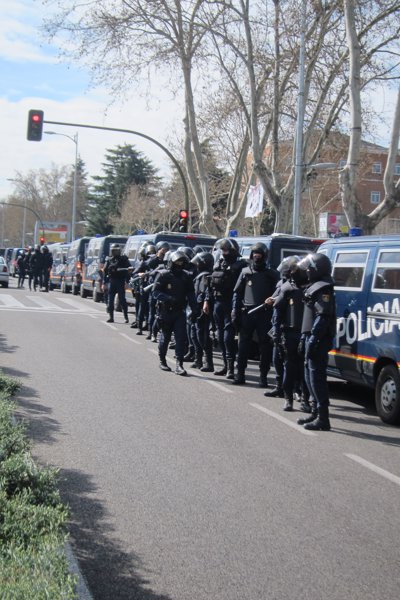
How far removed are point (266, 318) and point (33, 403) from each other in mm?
3751

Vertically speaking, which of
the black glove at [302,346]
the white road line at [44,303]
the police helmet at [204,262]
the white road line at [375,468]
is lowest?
the white road line at [375,468]

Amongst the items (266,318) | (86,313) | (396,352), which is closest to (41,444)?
(396,352)

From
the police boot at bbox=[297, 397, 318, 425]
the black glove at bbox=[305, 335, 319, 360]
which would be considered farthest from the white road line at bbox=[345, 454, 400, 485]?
the black glove at bbox=[305, 335, 319, 360]

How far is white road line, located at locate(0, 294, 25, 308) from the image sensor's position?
80.2 ft

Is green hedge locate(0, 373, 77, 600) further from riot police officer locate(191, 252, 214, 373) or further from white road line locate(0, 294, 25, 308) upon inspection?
white road line locate(0, 294, 25, 308)

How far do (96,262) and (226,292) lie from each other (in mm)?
16699

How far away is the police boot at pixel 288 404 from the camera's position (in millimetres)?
9695

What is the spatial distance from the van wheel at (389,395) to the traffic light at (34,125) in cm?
2075

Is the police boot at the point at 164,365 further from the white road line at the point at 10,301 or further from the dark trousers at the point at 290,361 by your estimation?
the white road line at the point at 10,301

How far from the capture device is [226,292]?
1235 cm

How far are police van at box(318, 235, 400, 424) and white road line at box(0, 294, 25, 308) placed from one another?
51.1ft

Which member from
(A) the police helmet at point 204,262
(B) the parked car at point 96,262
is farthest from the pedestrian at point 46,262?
(A) the police helmet at point 204,262

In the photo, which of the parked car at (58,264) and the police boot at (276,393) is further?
the parked car at (58,264)

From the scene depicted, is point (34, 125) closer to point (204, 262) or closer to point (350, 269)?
point (204, 262)
